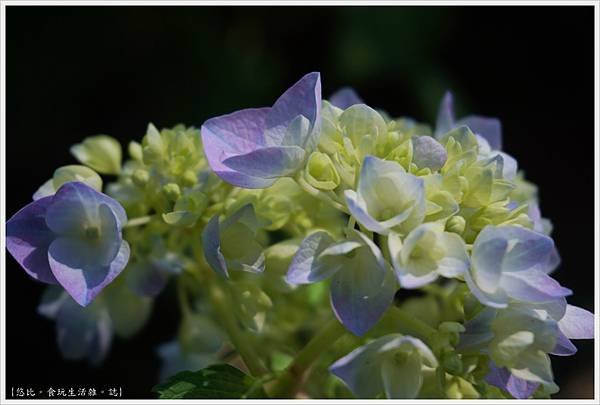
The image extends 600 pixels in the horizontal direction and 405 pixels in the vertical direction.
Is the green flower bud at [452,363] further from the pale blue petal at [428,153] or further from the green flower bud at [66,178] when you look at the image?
the green flower bud at [66,178]

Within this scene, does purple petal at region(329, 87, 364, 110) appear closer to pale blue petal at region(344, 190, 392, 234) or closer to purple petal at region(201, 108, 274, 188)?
purple petal at region(201, 108, 274, 188)

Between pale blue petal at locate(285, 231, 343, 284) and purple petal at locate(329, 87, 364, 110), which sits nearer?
pale blue petal at locate(285, 231, 343, 284)

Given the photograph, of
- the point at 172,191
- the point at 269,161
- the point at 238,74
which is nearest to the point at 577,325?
the point at 269,161

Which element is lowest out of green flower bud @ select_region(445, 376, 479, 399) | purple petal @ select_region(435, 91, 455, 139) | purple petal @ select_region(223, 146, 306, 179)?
green flower bud @ select_region(445, 376, 479, 399)

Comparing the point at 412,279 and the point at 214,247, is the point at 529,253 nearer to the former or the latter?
the point at 412,279

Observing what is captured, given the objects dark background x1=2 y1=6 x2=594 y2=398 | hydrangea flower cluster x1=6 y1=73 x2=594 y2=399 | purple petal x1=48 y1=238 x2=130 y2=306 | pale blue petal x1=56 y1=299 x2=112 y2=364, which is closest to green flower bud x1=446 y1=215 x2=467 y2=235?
hydrangea flower cluster x1=6 y1=73 x2=594 y2=399

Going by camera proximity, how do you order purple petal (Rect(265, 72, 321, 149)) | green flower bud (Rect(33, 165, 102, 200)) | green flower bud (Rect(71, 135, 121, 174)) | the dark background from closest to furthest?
purple petal (Rect(265, 72, 321, 149)) → green flower bud (Rect(33, 165, 102, 200)) → green flower bud (Rect(71, 135, 121, 174)) → the dark background
